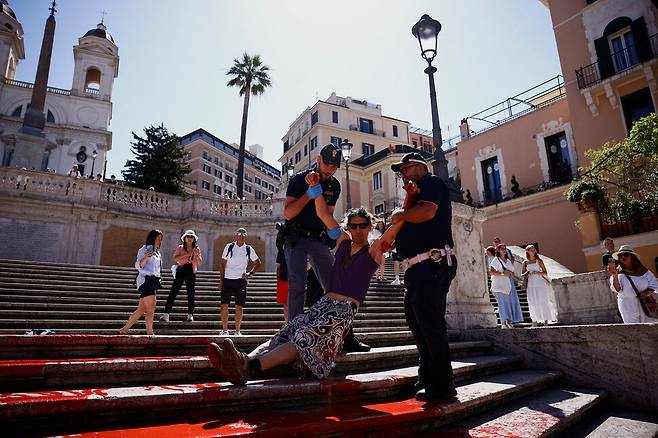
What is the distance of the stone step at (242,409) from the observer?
1.99 meters

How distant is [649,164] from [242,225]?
17517 mm

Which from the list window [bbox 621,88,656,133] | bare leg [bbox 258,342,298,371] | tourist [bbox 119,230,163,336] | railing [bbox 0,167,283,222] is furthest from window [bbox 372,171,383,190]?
bare leg [bbox 258,342,298,371]

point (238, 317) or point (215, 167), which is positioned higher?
point (215, 167)

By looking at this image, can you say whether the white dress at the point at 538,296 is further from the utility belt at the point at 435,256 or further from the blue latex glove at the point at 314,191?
the blue latex glove at the point at 314,191

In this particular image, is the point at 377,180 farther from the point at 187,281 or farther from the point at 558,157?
the point at 187,281

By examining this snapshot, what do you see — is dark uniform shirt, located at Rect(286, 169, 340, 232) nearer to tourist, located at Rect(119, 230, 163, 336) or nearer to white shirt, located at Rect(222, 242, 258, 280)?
tourist, located at Rect(119, 230, 163, 336)

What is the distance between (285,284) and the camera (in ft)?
16.3

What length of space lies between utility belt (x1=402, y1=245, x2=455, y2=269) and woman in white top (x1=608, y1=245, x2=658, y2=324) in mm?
3989

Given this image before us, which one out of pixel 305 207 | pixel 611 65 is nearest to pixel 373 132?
pixel 611 65

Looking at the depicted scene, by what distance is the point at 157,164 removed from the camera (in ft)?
106

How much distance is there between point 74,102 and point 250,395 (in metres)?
47.2

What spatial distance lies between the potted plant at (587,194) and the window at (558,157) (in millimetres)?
6092

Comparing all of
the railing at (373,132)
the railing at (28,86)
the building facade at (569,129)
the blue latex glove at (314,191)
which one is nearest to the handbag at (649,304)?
the blue latex glove at (314,191)

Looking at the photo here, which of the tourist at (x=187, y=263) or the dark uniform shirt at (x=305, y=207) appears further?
the tourist at (x=187, y=263)
